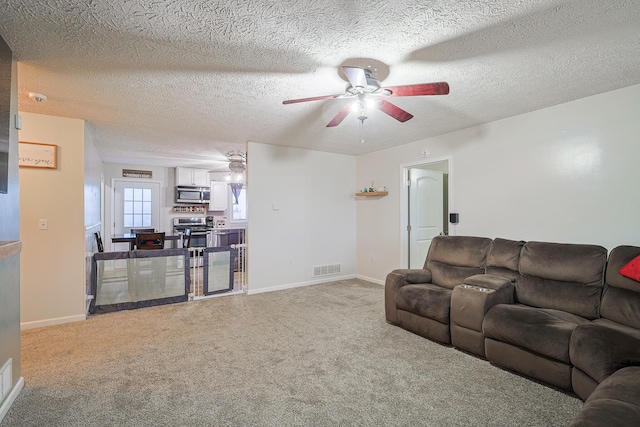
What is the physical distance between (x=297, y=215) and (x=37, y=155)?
3.42 meters

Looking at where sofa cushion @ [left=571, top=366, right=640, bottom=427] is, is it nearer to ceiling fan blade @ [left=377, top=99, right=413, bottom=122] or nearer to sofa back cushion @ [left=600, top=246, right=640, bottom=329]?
sofa back cushion @ [left=600, top=246, right=640, bottom=329]

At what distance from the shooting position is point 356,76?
2113 mm

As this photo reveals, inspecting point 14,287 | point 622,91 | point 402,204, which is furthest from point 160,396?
point 622,91

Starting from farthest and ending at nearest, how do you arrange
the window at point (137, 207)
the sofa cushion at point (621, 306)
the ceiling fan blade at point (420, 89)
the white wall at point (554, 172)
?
1. the window at point (137, 207)
2. the white wall at point (554, 172)
3. the sofa cushion at point (621, 306)
4. the ceiling fan blade at point (420, 89)

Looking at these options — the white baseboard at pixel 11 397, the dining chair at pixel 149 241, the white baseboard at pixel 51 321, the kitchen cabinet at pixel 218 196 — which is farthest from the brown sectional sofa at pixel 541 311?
the kitchen cabinet at pixel 218 196

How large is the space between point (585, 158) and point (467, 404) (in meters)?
2.65

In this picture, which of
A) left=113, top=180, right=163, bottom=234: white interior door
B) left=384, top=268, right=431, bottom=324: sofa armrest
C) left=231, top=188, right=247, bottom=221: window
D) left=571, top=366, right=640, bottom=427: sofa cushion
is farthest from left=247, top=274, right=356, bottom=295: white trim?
left=571, top=366, right=640, bottom=427: sofa cushion

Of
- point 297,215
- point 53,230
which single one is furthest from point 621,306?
point 53,230

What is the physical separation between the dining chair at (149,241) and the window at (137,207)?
3.08 meters

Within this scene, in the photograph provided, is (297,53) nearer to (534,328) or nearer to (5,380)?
(534,328)

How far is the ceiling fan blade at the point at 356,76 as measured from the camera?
2039mm

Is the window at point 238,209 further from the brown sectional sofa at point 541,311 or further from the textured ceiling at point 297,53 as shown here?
the brown sectional sofa at point 541,311

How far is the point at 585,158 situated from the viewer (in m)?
2.99

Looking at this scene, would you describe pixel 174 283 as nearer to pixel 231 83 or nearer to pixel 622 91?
pixel 231 83
